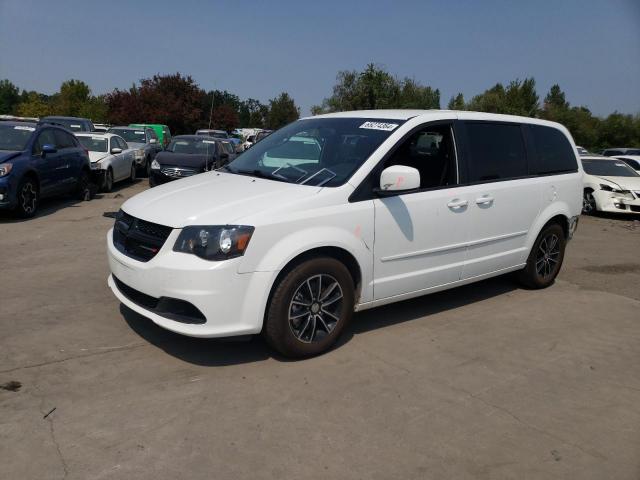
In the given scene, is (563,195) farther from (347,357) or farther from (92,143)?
(92,143)

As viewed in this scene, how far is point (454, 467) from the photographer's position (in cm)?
293

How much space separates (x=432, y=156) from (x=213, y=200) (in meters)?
2.07

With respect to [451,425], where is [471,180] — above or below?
above

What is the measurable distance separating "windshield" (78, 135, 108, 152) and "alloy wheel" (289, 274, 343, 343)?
38.9 ft

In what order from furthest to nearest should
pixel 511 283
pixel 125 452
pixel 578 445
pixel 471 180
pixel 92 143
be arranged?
pixel 92 143
pixel 511 283
pixel 471 180
pixel 578 445
pixel 125 452

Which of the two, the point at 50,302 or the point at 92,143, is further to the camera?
the point at 92,143

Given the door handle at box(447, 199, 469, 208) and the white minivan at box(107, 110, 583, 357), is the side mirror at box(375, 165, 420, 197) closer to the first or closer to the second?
the white minivan at box(107, 110, 583, 357)

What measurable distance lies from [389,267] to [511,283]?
2.65 meters

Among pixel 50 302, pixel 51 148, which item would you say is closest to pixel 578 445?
pixel 50 302

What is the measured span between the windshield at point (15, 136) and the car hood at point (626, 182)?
41.9ft

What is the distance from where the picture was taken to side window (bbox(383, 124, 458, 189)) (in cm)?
478

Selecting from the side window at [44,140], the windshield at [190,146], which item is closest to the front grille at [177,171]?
the windshield at [190,146]

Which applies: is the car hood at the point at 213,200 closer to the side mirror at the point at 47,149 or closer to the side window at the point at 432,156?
the side window at the point at 432,156

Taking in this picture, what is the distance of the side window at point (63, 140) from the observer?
1084cm
